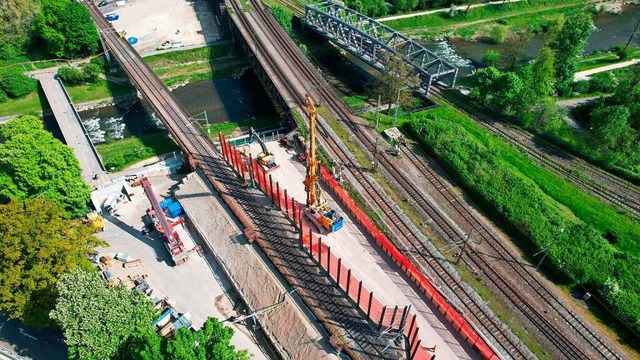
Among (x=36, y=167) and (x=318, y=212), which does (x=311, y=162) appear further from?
(x=36, y=167)

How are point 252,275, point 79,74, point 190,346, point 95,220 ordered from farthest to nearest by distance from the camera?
point 79,74 < point 95,220 < point 252,275 < point 190,346

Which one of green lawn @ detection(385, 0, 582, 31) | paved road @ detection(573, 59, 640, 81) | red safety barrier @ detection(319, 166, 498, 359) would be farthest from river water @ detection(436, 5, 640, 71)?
red safety barrier @ detection(319, 166, 498, 359)

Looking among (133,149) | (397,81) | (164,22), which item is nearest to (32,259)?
(133,149)

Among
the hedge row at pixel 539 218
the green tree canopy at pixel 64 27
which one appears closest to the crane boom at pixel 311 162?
the hedge row at pixel 539 218

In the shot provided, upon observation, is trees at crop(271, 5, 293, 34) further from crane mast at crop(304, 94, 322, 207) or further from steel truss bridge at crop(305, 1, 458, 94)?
crane mast at crop(304, 94, 322, 207)

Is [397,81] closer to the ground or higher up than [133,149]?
higher up

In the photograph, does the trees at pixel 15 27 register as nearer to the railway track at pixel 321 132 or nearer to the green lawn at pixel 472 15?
the railway track at pixel 321 132

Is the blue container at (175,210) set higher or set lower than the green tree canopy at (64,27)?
lower
